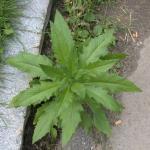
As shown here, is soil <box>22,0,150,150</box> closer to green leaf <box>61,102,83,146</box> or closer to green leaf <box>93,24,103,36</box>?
green leaf <box>93,24,103,36</box>

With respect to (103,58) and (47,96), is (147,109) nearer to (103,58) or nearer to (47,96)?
(103,58)

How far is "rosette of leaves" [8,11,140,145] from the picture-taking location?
251 cm

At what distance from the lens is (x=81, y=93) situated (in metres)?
2.47

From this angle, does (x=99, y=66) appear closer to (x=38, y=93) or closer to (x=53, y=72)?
(x=53, y=72)

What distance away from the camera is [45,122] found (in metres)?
2.60

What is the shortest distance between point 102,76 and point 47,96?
1.12 feet

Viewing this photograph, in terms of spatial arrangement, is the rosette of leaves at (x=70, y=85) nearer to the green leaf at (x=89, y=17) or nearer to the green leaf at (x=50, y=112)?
the green leaf at (x=50, y=112)

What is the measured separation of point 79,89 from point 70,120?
0.20 metres

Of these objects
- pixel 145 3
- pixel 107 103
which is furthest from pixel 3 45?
pixel 145 3

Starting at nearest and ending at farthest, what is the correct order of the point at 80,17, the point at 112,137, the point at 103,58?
1. the point at 103,58
2. the point at 112,137
3. the point at 80,17

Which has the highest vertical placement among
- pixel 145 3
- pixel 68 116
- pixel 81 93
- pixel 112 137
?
pixel 145 3

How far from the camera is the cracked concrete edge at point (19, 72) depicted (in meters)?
2.72

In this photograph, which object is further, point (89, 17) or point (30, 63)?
point (89, 17)

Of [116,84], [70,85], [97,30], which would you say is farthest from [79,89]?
[97,30]
